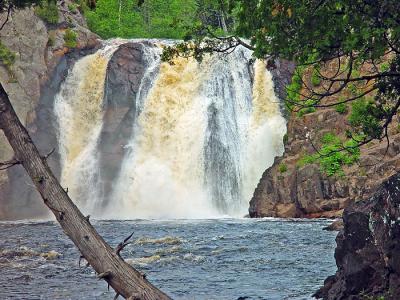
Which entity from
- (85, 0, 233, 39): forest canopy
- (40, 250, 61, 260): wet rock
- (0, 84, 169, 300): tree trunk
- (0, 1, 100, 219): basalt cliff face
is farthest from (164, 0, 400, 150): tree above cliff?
(85, 0, 233, 39): forest canopy

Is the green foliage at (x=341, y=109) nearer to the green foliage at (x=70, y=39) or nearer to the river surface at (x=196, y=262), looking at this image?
the river surface at (x=196, y=262)

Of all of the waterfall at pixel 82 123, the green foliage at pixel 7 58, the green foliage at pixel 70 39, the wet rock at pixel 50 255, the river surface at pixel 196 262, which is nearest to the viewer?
the river surface at pixel 196 262

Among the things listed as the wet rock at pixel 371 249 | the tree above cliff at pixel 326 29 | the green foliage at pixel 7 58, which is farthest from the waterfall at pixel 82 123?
the tree above cliff at pixel 326 29

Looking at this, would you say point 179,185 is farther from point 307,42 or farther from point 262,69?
point 307,42

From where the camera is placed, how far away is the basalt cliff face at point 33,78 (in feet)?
117

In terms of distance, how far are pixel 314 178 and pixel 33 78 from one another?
676 inches

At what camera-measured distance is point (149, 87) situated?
38.3m

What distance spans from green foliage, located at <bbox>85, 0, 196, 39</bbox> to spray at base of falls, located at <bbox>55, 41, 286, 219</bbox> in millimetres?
16001

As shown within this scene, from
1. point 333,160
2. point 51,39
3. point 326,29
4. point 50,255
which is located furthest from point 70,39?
point 326,29

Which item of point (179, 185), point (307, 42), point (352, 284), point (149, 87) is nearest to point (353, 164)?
point (179, 185)

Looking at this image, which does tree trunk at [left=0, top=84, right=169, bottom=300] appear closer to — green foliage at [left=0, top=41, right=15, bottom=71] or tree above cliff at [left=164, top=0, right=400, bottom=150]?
tree above cliff at [left=164, top=0, right=400, bottom=150]

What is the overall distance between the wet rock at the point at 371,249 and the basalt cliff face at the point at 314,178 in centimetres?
1723

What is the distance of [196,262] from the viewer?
683 inches

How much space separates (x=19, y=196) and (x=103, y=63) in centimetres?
949
